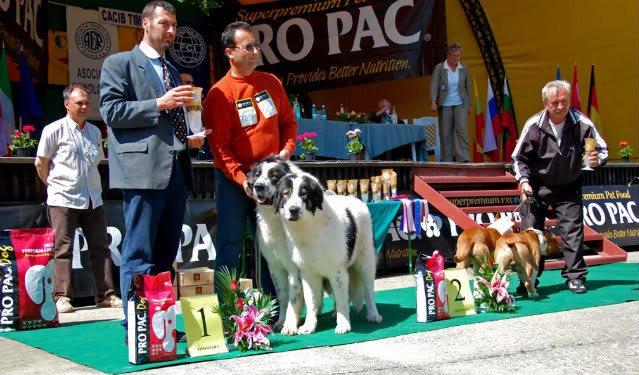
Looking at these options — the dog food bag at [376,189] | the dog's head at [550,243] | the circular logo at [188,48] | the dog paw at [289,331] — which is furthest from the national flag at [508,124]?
the dog paw at [289,331]

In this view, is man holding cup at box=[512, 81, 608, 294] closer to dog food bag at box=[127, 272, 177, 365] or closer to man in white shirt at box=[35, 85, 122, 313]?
dog food bag at box=[127, 272, 177, 365]

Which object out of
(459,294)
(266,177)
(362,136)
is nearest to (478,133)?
(362,136)

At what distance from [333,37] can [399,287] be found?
9356mm

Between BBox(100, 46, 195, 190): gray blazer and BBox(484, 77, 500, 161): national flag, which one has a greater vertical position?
BBox(484, 77, 500, 161): national flag

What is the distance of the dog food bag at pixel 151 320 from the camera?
13.3ft

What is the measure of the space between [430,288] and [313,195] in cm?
124

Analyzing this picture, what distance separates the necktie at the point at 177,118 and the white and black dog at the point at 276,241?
58 centimetres

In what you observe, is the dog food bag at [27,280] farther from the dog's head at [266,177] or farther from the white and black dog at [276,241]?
the dog's head at [266,177]

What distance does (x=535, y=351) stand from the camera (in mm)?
4172

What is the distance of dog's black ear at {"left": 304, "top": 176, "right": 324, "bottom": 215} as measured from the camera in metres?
4.75

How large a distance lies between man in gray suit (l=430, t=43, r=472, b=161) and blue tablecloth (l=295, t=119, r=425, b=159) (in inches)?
21.6

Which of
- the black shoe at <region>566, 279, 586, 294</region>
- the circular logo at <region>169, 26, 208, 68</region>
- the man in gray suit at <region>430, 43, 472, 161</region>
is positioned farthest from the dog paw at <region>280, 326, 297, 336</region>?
the circular logo at <region>169, 26, 208, 68</region>

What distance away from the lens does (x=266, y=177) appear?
4.79 metres

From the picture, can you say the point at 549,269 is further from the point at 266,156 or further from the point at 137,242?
the point at 137,242
